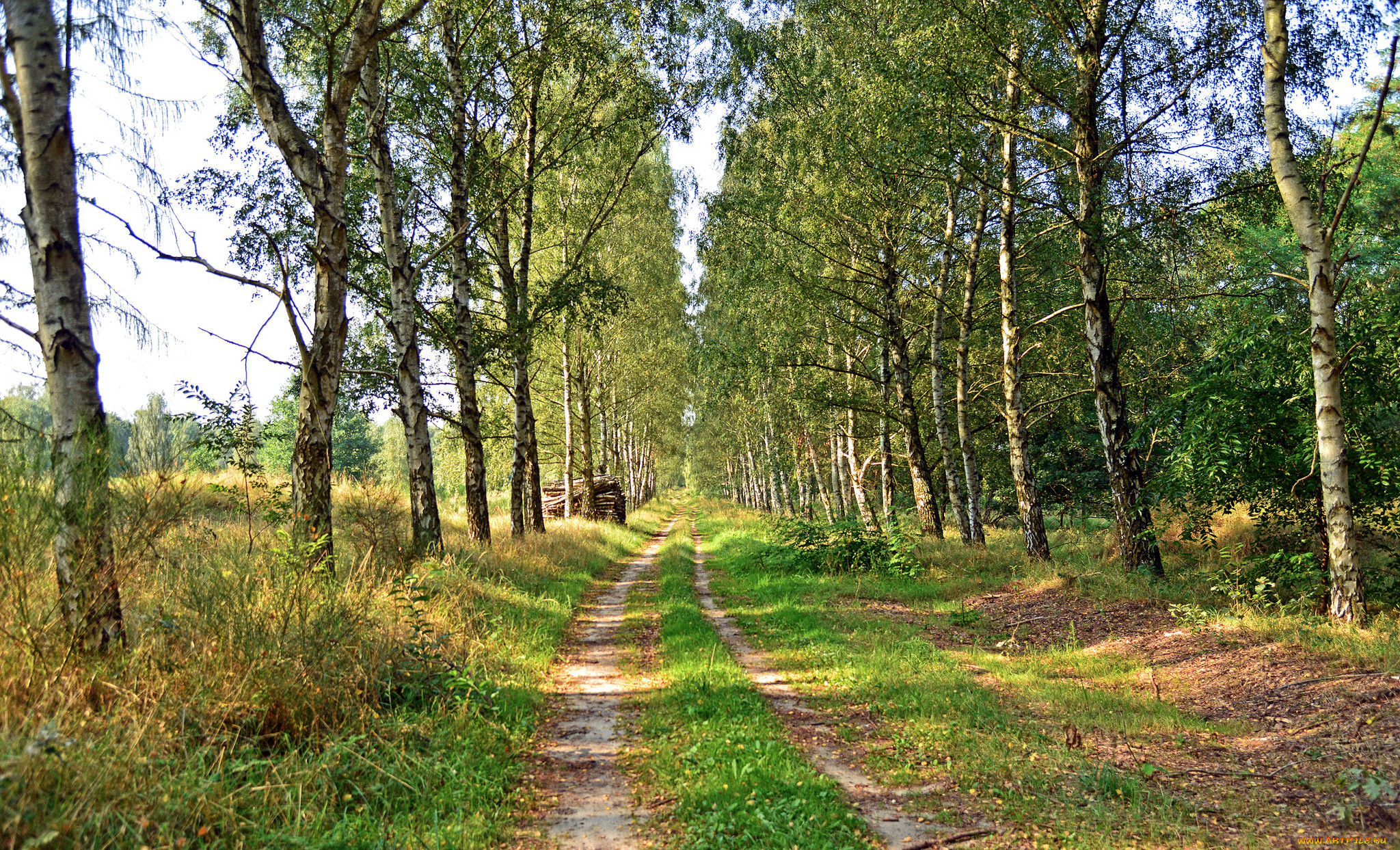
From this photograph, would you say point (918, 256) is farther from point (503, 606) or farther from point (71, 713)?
point (71, 713)

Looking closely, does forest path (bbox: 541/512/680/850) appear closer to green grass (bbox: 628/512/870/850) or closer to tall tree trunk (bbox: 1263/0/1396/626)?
green grass (bbox: 628/512/870/850)

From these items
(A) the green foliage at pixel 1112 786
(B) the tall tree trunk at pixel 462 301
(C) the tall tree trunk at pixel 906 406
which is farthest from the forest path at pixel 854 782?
(C) the tall tree trunk at pixel 906 406

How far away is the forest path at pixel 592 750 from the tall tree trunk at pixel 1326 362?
22.6ft

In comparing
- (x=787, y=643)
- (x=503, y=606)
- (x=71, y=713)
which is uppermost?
(x=71, y=713)

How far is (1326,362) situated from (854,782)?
605 cm

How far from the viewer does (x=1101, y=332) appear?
10.6 m

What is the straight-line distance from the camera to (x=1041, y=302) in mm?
17234

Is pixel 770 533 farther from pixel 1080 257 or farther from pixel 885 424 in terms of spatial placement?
pixel 1080 257

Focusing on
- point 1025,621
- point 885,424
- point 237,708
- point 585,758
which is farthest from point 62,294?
point 885,424

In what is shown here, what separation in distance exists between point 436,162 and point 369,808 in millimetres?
13048

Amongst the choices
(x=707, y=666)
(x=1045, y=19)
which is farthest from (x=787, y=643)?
(x=1045, y=19)

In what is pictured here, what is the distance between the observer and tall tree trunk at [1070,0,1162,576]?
10.2 meters

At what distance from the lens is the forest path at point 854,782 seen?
387 centimetres

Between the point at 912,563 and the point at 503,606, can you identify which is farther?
the point at 912,563
